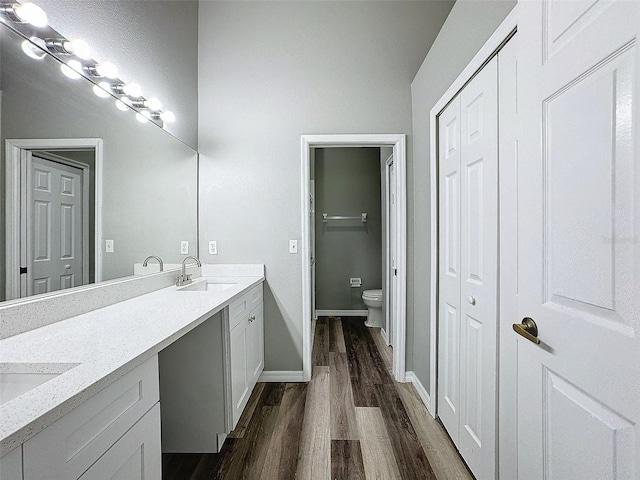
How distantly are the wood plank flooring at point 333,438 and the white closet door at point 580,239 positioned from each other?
804mm

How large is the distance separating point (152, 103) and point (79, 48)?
1.92 ft

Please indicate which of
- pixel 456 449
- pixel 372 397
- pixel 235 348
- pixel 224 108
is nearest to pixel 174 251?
pixel 235 348

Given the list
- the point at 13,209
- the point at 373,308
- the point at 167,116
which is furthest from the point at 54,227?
the point at 373,308

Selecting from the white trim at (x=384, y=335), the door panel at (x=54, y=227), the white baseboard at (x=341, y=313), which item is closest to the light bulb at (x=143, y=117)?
the door panel at (x=54, y=227)

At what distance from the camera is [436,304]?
2141 millimetres

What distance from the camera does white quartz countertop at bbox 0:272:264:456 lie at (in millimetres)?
658

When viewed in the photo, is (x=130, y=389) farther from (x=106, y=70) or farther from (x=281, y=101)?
(x=281, y=101)

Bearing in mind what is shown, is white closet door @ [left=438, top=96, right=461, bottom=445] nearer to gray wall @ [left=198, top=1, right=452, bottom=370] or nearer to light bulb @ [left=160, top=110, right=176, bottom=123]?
gray wall @ [left=198, top=1, right=452, bottom=370]

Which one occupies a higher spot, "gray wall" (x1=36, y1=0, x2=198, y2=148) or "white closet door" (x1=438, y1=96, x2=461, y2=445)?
"gray wall" (x1=36, y1=0, x2=198, y2=148)

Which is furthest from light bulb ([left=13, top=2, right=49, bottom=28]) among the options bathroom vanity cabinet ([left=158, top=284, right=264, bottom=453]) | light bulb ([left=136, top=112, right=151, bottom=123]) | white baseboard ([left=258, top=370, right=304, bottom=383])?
white baseboard ([left=258, top=370, right=304, bottom=383])

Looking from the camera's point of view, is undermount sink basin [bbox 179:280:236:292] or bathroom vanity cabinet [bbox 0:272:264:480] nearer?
bathroom vanity cabinet [bbox 0:272:264:480]

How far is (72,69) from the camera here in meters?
1.47

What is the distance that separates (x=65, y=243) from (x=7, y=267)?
0.25m

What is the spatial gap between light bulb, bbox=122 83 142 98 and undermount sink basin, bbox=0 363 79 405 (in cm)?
146
